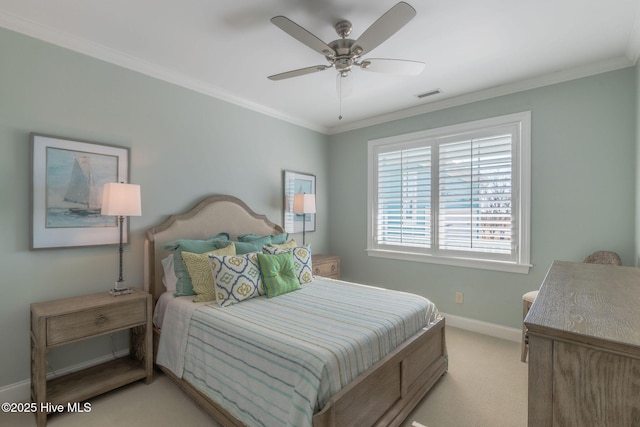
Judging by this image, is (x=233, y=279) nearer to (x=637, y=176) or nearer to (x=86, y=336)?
(x=86, y=336)

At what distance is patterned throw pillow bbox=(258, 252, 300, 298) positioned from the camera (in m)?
2.50

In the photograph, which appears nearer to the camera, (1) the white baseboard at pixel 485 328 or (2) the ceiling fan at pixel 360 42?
(2) the ceiling fan at pixel 360 42

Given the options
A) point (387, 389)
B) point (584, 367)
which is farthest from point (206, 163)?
point (584, 367)

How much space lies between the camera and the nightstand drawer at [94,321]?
1.97m

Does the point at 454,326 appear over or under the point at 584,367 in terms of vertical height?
under

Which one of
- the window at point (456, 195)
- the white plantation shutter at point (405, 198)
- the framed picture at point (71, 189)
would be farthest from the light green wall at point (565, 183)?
the framed picture at point (71, 189)

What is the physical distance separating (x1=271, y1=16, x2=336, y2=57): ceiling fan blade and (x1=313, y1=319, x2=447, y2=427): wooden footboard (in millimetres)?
1973

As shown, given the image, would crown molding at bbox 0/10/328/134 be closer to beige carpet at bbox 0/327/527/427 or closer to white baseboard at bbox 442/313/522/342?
beige carpet at bbox 0/327/527/427

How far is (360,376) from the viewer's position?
1.66 meters

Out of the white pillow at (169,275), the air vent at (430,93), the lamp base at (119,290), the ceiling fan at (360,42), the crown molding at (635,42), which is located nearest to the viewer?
the ceiling fan at (360,42)

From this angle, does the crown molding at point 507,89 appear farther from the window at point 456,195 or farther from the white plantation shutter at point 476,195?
the white plantation shutter at point 476,195

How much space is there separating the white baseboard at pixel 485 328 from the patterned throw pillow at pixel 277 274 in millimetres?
2079

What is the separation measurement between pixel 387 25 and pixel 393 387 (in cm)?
216

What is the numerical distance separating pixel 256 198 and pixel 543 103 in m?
3.23
